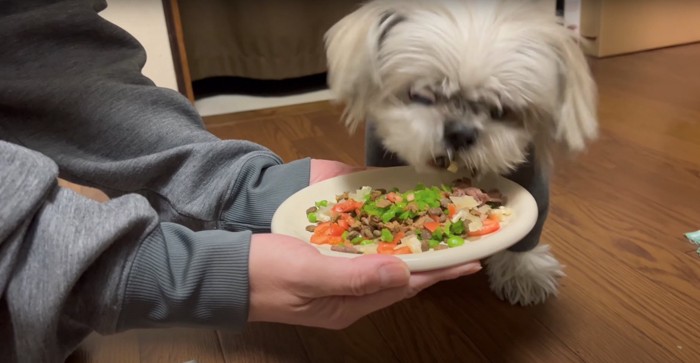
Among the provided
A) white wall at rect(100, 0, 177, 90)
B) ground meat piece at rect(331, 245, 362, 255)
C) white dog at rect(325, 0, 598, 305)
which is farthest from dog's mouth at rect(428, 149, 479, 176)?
white wall at rect(100, 0, 177, 90)

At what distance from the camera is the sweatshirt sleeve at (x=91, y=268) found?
2.10ft

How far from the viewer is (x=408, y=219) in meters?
0.90

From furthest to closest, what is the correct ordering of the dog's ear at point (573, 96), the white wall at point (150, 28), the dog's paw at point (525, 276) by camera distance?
the white wall at point (150, 28)
the dog's paw at point (525, 276)
the dog's ear at point (573, 96)

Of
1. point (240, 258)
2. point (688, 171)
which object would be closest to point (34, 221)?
point (240, 258)

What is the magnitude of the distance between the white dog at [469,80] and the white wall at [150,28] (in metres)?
1.26

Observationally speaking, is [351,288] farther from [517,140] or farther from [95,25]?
[95,25]

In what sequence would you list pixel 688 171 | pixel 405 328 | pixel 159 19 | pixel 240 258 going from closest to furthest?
1. pixel 240 258
2. pixel 405 328
3. pixel 688 171
4. pixel 159 19

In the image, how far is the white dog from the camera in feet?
3.06

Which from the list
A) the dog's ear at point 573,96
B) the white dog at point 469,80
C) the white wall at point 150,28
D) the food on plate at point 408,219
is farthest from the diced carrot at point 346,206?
the white wall at point 150,28

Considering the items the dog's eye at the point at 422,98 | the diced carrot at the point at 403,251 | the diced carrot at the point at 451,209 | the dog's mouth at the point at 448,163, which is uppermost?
the dog's eye at the point at 422,98

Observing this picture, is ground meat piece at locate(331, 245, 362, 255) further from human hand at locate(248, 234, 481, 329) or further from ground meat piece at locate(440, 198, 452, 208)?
ground meat piece at locate(440, 198, 452, 208)

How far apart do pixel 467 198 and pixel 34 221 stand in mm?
571

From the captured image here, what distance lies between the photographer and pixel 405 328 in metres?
1.06

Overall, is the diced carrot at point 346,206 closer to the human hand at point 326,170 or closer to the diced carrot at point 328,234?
the diced carrot at point 328,234
